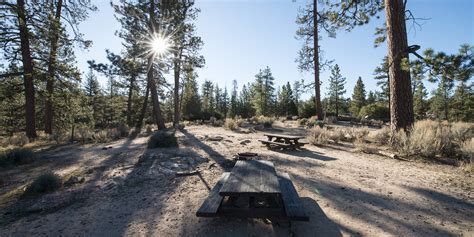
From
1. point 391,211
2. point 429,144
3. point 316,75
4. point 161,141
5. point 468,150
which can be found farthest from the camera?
point 316,75

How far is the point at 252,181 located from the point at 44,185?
4.10 metres

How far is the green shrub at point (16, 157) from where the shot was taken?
5.91 m

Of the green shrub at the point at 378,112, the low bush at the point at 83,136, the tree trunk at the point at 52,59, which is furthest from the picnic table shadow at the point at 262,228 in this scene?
the green shrub at the point at 378,112

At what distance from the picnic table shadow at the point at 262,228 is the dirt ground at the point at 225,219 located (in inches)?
0.5

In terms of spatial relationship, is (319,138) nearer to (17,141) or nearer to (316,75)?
(316,75)

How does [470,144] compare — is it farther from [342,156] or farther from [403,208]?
[403,208]

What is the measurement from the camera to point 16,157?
620 centimetres

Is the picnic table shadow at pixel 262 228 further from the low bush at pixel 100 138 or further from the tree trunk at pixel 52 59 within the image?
the tree trunk at pixel 52 59

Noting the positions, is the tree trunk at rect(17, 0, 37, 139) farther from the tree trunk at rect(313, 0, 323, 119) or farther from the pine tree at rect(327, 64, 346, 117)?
the pine tree at rect(327, 64, 346, 117)

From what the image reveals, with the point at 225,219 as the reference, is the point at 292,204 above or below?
above

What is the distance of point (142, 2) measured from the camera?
12430mm

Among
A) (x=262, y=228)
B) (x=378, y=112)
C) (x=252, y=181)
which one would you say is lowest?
(x=262, y=228)

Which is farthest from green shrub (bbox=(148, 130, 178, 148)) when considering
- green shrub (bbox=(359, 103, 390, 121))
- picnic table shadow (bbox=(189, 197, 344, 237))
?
green shrub (bbox=(359, 103, 390, 121))

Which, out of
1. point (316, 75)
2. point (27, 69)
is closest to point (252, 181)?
point (27, 69)
